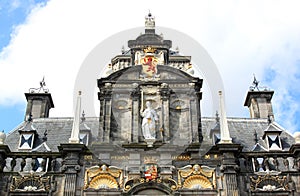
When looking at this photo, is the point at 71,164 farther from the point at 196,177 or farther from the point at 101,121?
the point at 196,177

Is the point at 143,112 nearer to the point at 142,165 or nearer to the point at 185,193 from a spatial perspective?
the point at 142,165

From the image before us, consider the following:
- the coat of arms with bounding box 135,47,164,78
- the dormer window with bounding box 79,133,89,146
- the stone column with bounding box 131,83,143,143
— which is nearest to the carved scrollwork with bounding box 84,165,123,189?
the stone column with bounding box 131,83,143,143

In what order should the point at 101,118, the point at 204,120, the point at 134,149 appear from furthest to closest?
the point at 204,120, the point at 101,118, the point at 134,149

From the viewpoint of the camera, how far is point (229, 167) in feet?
66.1

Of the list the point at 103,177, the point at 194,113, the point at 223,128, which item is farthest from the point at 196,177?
the point at 103,177

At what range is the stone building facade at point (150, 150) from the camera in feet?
65.4

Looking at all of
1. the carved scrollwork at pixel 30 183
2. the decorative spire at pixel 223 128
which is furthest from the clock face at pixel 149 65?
the carved scrollwork at pixel 30 183

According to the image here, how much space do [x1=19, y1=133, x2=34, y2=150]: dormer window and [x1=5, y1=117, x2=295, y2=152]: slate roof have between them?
1.01 feet

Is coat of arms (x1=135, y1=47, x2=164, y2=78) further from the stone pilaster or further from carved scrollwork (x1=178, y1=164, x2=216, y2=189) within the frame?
carved scrollwork (x1=178, y1=164, x2=216, y2=189)

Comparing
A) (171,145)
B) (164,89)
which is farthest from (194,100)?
(171,145)

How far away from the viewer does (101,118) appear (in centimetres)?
2250

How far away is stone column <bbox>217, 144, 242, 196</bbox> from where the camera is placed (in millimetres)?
19609

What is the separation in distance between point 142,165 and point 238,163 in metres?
4.31

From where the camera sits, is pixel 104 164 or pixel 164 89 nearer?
pixel 104 164
